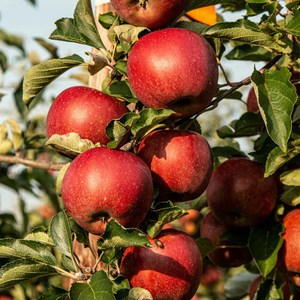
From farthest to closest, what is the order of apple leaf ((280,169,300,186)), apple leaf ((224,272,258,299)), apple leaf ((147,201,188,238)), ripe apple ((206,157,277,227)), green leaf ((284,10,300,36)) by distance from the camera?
1. apple leaf ((224,272,258,299))
2. ripe apple ((206,157,277,227))
3. apple leaf ((280,169,300,186))
4. green leaf ((284,10,300,36))
5. apple leaf ((147,201,188,238))

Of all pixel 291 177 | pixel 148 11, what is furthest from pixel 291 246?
pixel 148 11

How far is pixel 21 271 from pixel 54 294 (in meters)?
0.08

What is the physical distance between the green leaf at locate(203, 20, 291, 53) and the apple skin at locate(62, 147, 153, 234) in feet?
0.98

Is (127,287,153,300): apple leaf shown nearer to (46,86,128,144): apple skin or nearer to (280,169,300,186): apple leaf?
(46,86,128,144): apple skin

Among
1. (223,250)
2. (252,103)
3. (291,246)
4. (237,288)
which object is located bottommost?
(237,288)

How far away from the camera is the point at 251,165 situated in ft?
5.42

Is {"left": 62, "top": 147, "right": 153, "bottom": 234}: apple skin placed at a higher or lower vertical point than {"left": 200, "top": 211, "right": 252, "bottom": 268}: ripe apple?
higher

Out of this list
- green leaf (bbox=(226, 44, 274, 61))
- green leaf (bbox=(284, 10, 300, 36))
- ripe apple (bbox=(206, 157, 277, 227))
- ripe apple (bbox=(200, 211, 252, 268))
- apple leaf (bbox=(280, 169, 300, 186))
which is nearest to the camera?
green leaf (bbox=(284, 10, 300, 36))

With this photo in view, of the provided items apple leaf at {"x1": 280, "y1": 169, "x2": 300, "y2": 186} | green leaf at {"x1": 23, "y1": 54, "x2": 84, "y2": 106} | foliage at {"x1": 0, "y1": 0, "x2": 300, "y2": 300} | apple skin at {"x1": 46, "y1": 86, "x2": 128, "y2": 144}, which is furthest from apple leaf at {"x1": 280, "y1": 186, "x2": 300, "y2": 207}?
green leaf at {"x1": 23, "y1": 54, "x2": 84, "y2": 106}

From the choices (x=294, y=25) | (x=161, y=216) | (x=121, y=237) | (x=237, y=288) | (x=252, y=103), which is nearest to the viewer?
(x=121, y=237)

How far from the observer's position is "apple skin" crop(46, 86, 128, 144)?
1279 millimetres

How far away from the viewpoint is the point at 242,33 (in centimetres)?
126

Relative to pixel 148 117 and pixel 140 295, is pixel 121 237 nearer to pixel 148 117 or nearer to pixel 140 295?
pixel 140 295

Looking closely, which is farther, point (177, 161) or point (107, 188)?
point (177, 161)
